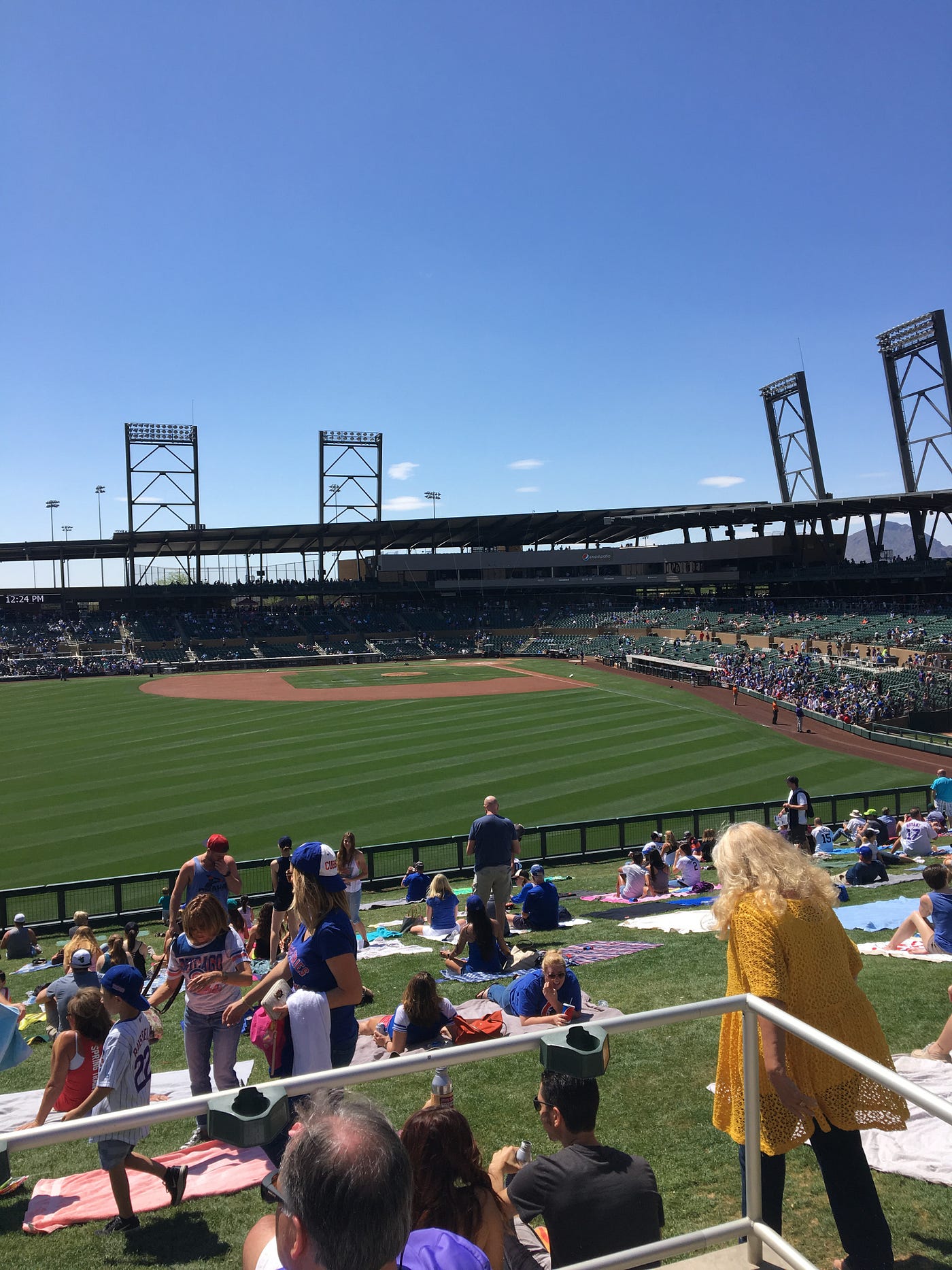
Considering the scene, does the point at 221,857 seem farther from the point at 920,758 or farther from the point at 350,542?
the point at 350,542

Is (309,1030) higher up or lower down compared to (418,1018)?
higher up

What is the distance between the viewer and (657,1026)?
2.90 meters

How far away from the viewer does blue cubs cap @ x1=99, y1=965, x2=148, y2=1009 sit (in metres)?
4.72

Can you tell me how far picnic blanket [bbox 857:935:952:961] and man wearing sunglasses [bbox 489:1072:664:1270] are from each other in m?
5.43

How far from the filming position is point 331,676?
2308 inches

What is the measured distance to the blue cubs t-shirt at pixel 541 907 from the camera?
10633 mm

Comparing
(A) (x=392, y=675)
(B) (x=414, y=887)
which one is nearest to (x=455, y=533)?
(A) (x=392, y=675)

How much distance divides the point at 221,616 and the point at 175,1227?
263ft

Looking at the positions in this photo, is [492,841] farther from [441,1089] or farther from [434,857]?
[434,857]

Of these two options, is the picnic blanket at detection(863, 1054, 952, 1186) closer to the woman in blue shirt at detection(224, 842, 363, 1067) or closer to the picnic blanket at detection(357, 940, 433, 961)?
the woman in blue shirt at detection(224, 842, 363, 1067)

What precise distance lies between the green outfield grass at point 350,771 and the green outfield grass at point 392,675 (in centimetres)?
1139

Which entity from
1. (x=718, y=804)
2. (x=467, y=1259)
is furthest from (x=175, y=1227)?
(x=718, y=804)

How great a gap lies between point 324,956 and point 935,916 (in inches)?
220

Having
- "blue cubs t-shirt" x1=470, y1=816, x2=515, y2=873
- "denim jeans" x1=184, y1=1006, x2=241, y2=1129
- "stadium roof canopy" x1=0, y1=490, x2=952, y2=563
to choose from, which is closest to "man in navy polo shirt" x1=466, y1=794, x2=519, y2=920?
"blue cubs t-shirt" x1=470, y1=816, x2=515, y2=873
